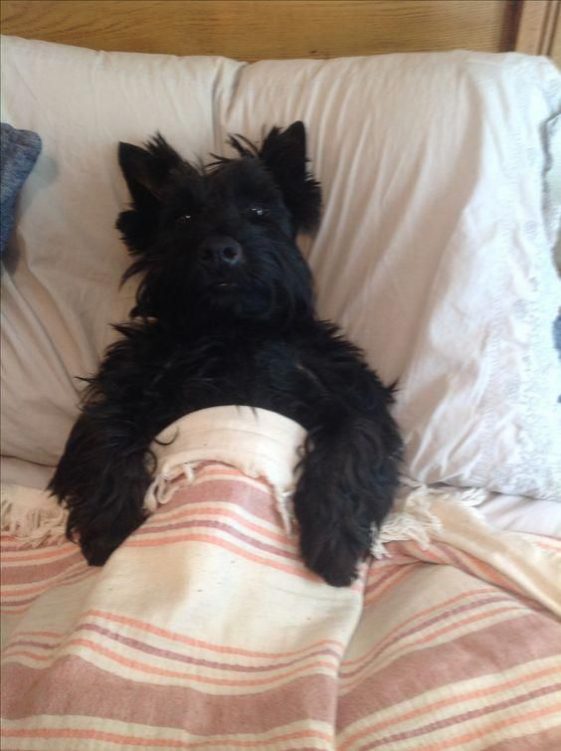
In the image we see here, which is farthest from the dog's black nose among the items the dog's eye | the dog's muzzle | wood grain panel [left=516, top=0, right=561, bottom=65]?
wood grain panel [left=516, top=0, right=561, bottom=65]

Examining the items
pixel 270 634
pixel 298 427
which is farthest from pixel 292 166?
pixel 270 634

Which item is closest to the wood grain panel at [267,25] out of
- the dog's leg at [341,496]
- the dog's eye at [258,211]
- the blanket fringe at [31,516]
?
the dog's eye at [258,211]

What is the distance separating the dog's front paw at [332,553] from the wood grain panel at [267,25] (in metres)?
1.12

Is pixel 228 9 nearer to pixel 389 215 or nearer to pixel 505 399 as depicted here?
pixel 389 215

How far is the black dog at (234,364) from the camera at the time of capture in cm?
109

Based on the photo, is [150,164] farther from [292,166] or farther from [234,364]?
[234,364]

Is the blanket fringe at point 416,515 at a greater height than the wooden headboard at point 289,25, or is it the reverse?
the wooden headboard at point 289,25

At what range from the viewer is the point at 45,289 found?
1451 mm

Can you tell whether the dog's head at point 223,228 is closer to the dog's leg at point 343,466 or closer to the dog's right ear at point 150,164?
the dog's right ear at point 150,164

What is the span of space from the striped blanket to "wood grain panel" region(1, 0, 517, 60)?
37.4 inches

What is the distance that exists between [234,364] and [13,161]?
2.17 ft

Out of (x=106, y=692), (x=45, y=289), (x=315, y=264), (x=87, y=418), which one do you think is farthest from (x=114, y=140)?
(x=106, y=692)

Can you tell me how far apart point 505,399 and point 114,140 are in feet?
3.22

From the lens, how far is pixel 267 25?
58.4 inches
